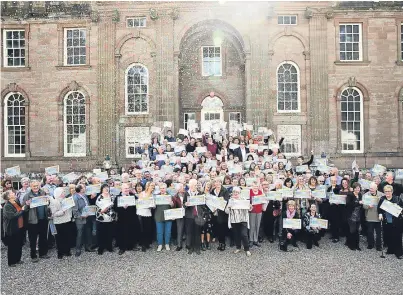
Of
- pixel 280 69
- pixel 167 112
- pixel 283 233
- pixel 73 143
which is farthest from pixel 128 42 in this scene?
pixel 283 233

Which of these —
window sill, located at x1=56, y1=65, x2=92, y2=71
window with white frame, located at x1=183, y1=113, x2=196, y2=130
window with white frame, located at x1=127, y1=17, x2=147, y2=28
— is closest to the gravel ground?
window with white frame, located at x1=183, y1=113, x2=196, y2=130

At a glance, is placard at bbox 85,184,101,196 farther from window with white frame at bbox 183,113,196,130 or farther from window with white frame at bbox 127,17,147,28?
window with white frame at bbox 127,17,147,28

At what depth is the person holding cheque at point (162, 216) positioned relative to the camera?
10070 mm

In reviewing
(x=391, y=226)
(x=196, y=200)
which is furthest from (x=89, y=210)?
(x=391, y=226)

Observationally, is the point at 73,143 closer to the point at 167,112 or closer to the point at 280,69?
the point at 167,112

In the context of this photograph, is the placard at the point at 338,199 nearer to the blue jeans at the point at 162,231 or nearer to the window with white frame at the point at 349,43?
the blue jeans at the point at 162,231

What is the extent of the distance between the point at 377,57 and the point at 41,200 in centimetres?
2042

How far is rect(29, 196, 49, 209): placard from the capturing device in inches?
368

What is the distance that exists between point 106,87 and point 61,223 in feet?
44.5

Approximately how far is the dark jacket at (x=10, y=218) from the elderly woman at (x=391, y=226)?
945cm

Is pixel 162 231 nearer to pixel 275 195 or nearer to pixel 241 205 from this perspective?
pixel 241 205

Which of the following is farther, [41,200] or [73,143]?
[73,143]

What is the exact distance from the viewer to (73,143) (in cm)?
2252

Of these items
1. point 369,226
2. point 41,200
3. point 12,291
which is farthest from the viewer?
point 369,226
